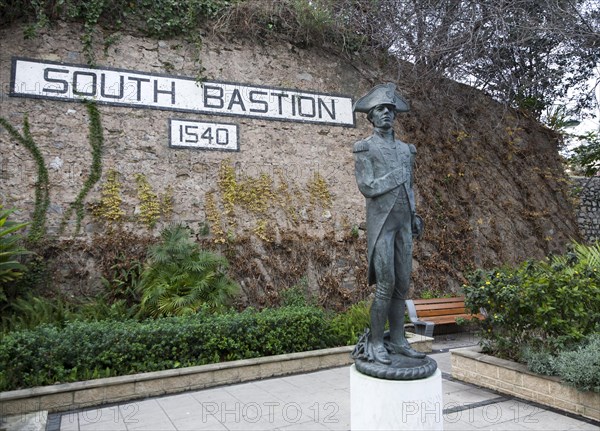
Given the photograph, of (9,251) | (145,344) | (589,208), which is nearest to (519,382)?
(145,344)

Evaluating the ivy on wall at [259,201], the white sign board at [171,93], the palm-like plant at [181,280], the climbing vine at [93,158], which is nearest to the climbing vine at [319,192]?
the ivy on wall at [259,201]

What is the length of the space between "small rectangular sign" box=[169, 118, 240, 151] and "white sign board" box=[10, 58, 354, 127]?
231 mm

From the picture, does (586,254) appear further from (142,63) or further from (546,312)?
(142,63)

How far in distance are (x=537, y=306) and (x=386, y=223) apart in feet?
6.50

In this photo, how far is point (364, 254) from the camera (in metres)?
8.05

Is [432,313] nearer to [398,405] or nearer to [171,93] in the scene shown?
[398,405]

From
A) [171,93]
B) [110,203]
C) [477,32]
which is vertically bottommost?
[110,203]

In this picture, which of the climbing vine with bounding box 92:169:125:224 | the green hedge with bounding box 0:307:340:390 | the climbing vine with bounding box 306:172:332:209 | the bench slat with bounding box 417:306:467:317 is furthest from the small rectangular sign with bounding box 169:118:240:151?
the bench slat with bounding box 417:306:467:317

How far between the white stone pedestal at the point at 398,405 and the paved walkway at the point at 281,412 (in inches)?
22.0

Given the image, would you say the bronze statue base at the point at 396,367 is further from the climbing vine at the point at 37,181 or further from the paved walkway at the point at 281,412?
the climbing vine at the point at 37,181

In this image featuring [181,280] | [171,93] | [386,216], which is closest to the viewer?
[386,216]

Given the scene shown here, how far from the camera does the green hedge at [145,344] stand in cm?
416

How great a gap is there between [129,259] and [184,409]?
311cm

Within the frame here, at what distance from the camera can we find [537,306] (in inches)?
167
